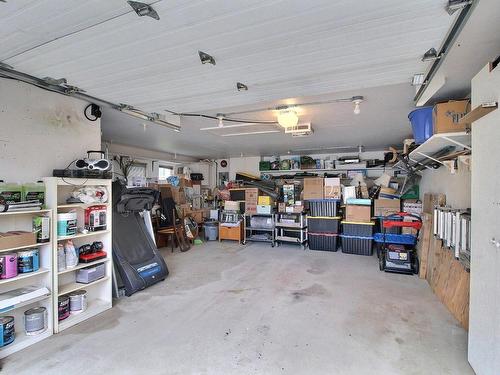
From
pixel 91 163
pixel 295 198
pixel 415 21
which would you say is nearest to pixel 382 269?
pixel 295 198

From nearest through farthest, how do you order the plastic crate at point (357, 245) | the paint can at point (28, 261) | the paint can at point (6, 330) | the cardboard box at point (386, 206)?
the paint can at point (6, 330)
the paint can at point (28, 261)
the plastic crate at point (357, 245)
the cardboard box at point (386, 206)

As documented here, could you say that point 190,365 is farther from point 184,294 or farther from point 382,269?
point 382,269

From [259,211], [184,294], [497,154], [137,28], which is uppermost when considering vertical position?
[137,28]

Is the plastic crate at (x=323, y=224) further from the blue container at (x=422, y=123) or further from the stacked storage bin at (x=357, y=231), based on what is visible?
the blue container at (x=422, y=123)

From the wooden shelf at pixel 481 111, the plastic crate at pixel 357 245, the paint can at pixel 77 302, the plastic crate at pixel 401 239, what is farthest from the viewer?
the plastic crate at pixel 357 245

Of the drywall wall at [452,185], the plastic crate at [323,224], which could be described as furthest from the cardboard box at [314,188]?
the drywall wall at [452,185]

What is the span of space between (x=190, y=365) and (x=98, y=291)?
5.19ft

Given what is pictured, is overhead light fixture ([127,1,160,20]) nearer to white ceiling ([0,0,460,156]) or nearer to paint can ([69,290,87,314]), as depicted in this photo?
white ceiling ([0,0,460,156])

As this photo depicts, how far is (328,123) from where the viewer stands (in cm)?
386

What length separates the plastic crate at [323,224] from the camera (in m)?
5.27

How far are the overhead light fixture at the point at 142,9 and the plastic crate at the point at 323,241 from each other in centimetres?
484

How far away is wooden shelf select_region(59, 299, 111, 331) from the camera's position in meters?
2.34

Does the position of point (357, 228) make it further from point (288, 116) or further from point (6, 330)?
point (6, 330)

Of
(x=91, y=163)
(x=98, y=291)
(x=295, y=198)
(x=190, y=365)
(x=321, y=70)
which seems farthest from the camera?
(x=295, y=198)
